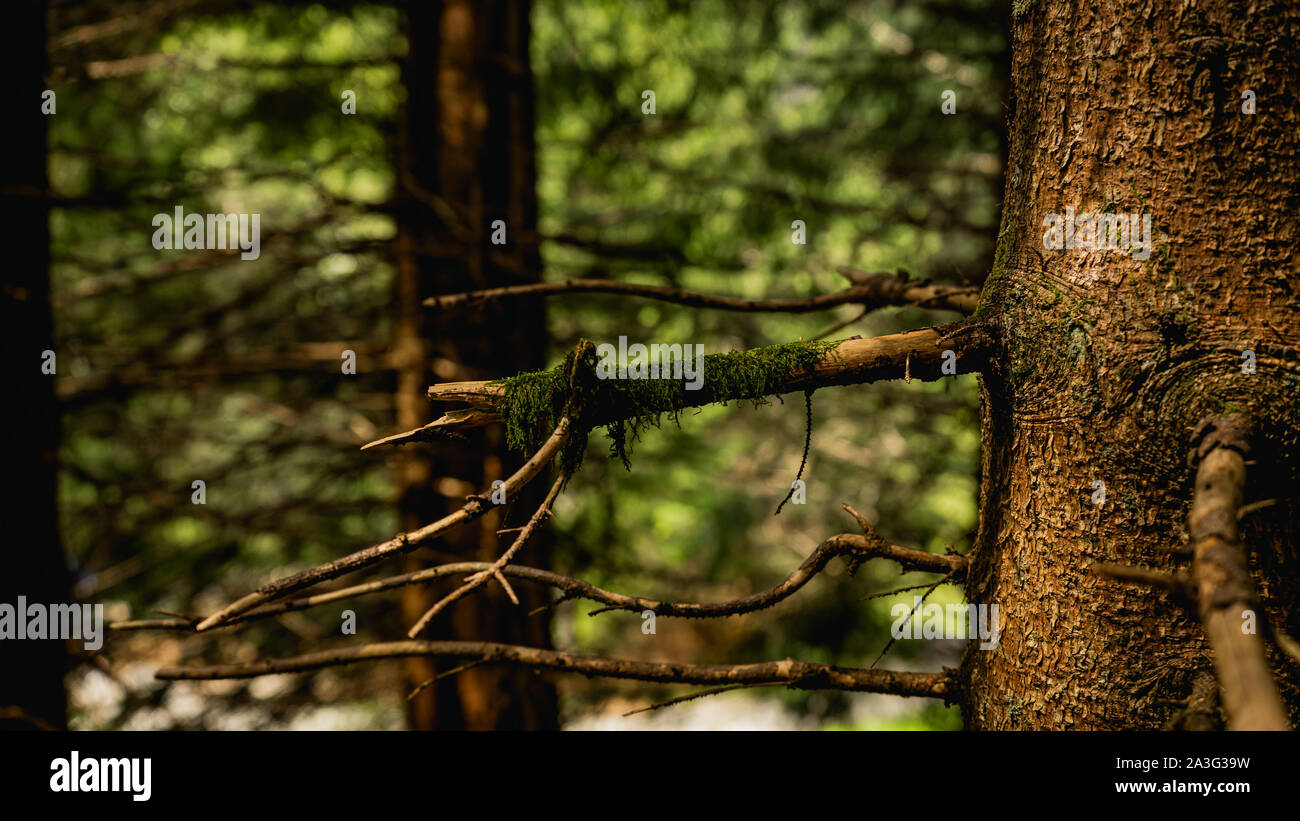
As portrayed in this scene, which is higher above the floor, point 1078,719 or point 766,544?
point 1078,719

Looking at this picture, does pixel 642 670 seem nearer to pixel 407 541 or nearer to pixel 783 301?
pixel 407 541

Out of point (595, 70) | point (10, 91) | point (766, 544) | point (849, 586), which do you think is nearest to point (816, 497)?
point (766, 544)

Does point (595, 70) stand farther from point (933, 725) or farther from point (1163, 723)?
point (933, 725)

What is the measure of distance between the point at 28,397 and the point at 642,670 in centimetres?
369

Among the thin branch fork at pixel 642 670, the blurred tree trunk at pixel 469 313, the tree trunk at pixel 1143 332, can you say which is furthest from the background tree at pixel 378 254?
the tree trunk at pixel 1143 332

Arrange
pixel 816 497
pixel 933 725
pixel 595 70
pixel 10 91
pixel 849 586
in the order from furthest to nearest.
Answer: pixel 816 497 < pixel 933 725 < pixel 849 586 < pixel 595 70 < pixel 10 91

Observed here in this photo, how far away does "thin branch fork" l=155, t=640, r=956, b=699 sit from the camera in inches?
68.6

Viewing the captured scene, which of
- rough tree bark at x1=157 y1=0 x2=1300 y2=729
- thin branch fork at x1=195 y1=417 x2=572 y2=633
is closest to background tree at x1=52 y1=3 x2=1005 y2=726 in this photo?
thin branch fork at x1=195 y1=417 x2=572 y2=633

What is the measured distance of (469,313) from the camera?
380 cm

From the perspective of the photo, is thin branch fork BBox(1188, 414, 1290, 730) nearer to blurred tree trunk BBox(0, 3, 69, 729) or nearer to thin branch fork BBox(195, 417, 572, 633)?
thin branch fork BBox(195, 417, 572, 633)

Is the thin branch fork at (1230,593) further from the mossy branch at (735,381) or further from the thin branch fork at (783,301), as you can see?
the thin branch fork at (783,301)

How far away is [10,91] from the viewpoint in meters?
3.38

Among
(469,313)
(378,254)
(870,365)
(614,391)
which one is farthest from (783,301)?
→ (378,254)

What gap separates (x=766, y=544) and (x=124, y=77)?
10.2m
